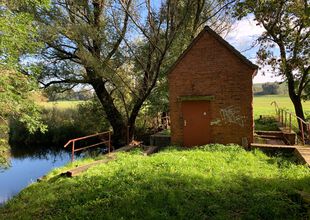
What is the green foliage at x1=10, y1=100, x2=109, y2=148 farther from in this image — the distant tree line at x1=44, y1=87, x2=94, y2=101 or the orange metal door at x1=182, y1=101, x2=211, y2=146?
the orange metal door at x1=182, y1=101, x2=211, y2=146

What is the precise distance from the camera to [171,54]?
18578 mm

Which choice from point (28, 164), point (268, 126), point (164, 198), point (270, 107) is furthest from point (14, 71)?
point (270, 107)

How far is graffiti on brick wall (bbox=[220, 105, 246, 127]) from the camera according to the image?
14.4 m

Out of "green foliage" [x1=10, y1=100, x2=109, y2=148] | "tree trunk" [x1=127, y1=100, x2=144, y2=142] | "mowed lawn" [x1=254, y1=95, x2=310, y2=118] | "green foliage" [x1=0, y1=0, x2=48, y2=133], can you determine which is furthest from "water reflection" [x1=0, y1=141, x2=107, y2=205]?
"mowed lawn" [x1=254, y1=95, x2=310, y2=118]

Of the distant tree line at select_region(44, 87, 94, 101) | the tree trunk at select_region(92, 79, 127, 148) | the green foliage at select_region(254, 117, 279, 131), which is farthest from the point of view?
the green foliage at select_region(254, 117, 279, 131)

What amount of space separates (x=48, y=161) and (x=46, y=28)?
11.1 meters

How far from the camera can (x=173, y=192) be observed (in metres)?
7.71

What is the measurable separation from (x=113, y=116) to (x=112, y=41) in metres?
5.60

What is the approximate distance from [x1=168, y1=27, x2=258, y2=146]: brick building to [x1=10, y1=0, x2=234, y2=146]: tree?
Result: 64.3 inches

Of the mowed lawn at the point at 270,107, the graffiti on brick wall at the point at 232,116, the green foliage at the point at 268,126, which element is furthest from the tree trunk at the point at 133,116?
the mowed lawn at the point at 270,107

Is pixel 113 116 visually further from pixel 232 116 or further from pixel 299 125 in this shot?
pixel 299 125

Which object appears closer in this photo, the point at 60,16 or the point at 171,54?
the point at 60,16

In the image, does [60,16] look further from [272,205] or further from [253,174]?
[272,205]

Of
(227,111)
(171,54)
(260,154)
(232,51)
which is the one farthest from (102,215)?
(171,54)
